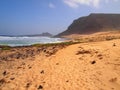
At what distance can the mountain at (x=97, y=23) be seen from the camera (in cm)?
7706

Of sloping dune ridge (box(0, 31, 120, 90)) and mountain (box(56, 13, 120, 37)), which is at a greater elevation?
mountain (box(56, 13, 120, 37))

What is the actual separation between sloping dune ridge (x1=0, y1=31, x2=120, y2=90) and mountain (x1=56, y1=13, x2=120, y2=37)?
63.2 m

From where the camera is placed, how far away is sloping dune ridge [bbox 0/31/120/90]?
26.9 feet

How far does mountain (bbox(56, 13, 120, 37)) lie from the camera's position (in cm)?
7706

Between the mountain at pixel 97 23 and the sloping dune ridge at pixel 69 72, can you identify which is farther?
the mountain at pixel 97 23

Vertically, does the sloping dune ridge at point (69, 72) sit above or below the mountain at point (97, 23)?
below

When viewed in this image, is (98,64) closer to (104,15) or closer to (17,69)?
(17,69)

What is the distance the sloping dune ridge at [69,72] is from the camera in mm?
8211

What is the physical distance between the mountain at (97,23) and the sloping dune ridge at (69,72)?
63.2 meters

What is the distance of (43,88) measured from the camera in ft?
27.9

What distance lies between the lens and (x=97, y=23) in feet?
263

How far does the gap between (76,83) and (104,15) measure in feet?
271

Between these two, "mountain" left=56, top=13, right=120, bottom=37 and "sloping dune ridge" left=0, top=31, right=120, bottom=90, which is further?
"mountain" left=56, top=13, right=120, bottom=37

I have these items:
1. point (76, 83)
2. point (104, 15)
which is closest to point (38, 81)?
point (76, 83)
